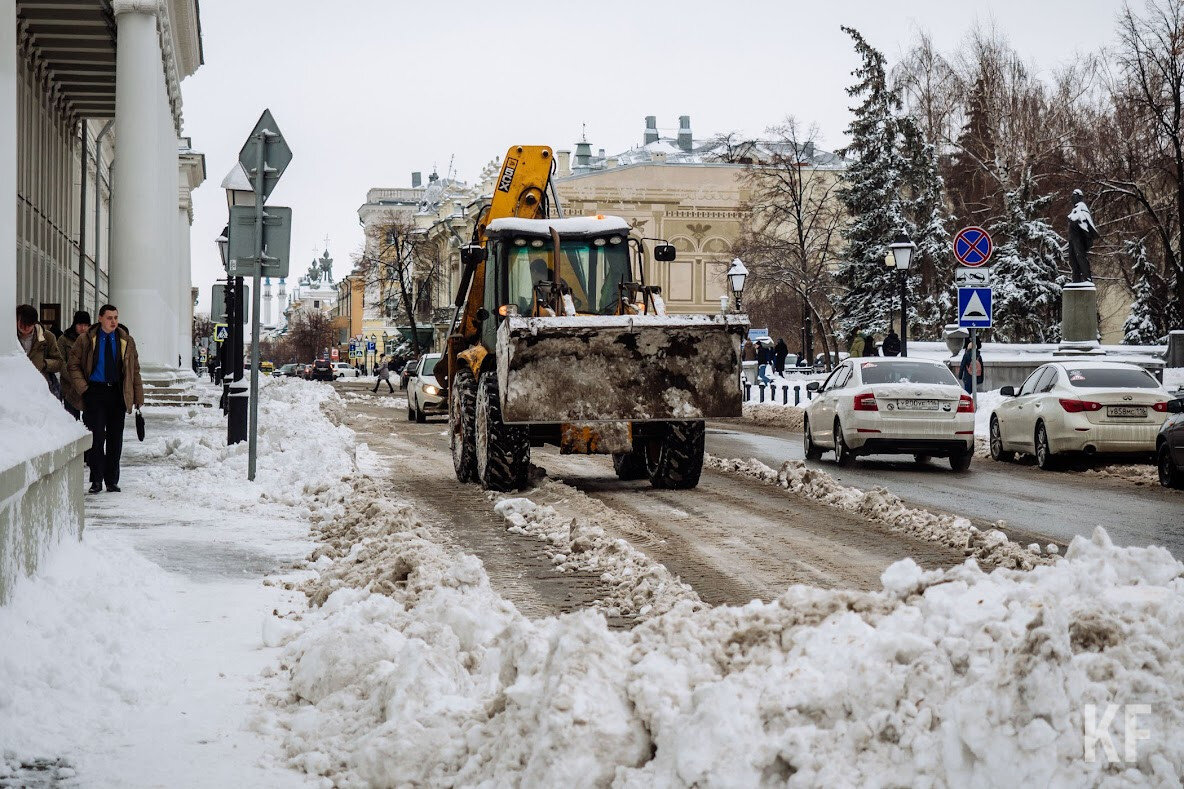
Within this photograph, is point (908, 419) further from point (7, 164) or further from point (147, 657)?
point (147, 657)

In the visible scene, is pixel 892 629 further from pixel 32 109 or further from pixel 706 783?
pixel 32 109

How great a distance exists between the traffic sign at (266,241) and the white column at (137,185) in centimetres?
1438

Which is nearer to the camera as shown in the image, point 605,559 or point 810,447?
point 605,559

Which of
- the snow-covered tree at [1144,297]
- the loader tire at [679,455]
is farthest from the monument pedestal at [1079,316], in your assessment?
the loader tire at [679,455]

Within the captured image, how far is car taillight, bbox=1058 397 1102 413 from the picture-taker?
62.8 feet

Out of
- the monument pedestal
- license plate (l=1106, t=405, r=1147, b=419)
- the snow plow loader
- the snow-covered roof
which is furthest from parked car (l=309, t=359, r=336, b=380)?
the snow-covered roof

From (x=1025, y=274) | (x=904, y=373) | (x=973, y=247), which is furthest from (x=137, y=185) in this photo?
(x=1025, y=274)

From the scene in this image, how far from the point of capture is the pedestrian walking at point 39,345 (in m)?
14.3

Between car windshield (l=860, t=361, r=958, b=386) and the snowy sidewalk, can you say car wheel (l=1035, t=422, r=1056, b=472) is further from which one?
the snowy sidewalk

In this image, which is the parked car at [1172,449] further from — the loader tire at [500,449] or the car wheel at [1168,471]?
the loader tire at [500,449]

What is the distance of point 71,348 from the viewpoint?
46.0ft

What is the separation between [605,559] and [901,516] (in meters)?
3.54

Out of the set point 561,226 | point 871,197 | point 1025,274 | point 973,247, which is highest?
point 871,197

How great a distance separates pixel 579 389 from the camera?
13.8 meters
